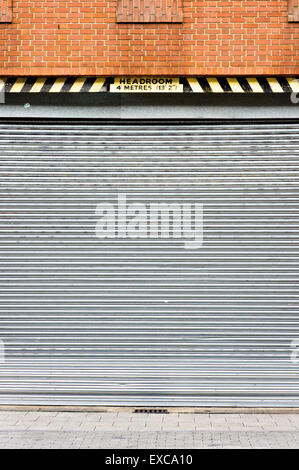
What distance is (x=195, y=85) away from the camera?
34.9 feet

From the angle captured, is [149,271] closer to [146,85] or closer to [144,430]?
[144,430]

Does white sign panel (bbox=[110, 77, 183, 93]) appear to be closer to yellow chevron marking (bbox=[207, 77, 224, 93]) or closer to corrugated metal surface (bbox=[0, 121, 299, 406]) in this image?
yellow chevron marking (bbox=[207, 77, 224, 93])

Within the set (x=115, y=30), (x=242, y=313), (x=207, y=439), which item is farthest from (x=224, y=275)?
(x=115, y=30)

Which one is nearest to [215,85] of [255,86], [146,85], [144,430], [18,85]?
[255,86]

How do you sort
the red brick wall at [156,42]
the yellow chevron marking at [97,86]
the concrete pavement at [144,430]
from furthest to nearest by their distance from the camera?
the yellow chevron marking at [97,86]
the red brick wall at [156,42]
the concrete pavement at [144,430]

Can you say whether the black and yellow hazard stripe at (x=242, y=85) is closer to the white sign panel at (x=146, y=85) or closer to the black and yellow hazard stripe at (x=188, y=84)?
the black and yellow hazard stripe at (x=188, y=84)

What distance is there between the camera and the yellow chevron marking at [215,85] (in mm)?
10617

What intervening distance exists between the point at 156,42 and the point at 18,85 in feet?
6.79

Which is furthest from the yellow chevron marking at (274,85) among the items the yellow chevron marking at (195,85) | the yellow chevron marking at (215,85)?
the yellow chevron marking at (195,85)

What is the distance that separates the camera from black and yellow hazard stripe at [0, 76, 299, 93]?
418 inches

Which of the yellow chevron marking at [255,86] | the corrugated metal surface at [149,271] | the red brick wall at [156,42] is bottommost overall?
the corrugated metal surface at [149,271]

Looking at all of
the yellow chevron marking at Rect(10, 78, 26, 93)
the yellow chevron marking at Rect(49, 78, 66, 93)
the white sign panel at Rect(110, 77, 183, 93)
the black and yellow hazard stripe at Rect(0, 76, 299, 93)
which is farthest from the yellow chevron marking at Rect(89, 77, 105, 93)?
the yellow chevron marking at Rect(10, 78, 26, 93)

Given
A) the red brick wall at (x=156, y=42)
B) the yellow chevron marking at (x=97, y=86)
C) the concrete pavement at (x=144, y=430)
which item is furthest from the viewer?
the yellow chevron marking at (x=97, y=86)
